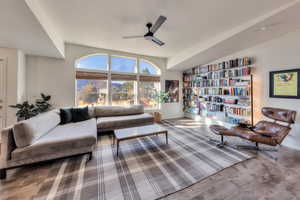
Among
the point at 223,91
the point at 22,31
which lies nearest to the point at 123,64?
the point at 22,31

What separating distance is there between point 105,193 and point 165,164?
40.1 inches

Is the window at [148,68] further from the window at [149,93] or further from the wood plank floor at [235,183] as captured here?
the wood plank floor at [235,183]

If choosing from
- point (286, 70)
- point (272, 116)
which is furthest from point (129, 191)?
point (286, 70)

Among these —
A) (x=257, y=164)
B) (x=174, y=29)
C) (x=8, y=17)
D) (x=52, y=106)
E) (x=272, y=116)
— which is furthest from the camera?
(x=52, y=106)

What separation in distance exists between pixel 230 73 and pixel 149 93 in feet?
10.0

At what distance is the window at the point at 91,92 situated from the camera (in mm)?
4199

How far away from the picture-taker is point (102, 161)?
2213 mm

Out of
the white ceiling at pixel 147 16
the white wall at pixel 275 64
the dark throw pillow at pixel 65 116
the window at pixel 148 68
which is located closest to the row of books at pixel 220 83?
the white wall at pixel 275 64

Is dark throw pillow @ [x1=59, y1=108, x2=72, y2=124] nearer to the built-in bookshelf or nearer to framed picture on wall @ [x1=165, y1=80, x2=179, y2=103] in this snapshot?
framed picture on wall @ [x1=165, y1=80, x2=179, y2=103]

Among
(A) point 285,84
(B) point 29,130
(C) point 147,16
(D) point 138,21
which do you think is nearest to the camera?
(B) point 29,130

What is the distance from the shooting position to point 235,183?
168 centimetres

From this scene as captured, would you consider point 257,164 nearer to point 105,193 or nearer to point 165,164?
point 165,164

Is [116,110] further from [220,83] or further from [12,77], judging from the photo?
[220,83]

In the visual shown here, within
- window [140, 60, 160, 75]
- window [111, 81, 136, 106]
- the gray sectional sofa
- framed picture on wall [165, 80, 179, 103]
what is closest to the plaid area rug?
the gray sectional sofa
